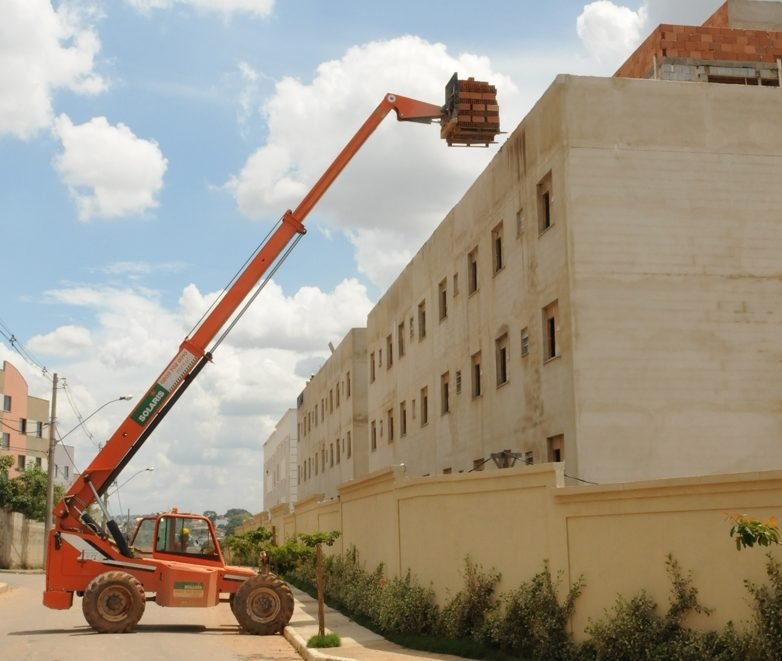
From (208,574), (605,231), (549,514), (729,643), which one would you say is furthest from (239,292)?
(729,643)

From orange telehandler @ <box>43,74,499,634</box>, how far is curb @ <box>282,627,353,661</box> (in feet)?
2.03

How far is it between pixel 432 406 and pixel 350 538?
6.54 meters

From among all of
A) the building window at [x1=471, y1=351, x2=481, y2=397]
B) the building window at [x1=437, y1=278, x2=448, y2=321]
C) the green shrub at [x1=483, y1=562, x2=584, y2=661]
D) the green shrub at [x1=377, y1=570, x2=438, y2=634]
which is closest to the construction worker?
the green shrub at [x1=377, y1=570, x2=438, y2=634]

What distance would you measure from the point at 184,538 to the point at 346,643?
5607mm

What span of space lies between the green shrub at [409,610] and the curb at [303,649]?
5.53ft

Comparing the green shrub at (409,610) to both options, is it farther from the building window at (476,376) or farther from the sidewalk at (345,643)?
the building window at (476,376)

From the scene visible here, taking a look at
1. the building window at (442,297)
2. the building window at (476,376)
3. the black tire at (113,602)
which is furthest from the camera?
the building window at (442,297)

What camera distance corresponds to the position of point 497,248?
28359 millimetres

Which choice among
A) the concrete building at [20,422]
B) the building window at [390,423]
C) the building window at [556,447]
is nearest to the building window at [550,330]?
the building window at [556,447]

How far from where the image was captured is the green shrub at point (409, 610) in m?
19.8

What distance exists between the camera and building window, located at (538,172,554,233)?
24.3 meters

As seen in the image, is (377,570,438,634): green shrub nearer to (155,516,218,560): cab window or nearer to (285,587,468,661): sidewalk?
(285,587,468,661): sidewalk

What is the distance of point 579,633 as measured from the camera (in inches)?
611

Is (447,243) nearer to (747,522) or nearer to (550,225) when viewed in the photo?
(550,225)
